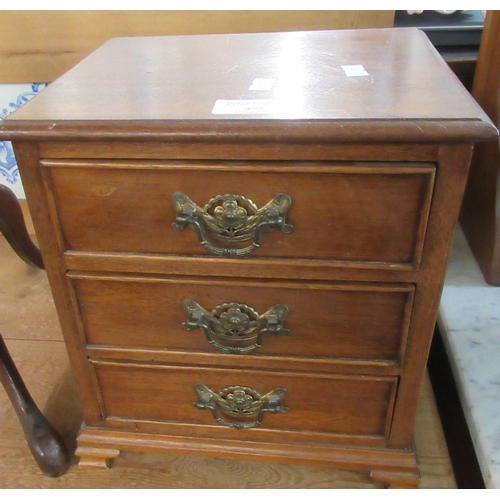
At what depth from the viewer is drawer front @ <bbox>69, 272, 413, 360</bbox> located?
603 mm

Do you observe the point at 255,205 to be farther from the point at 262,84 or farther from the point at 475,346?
the point at 475,346

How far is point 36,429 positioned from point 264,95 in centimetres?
63

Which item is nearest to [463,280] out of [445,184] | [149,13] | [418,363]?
[418,363]

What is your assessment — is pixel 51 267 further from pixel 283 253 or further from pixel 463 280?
pixel 463 280

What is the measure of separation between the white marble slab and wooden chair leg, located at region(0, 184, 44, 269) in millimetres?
767

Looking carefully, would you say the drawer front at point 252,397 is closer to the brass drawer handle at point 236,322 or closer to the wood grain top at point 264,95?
the brass drawer handle at point 236,322

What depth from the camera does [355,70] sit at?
0.64 meters

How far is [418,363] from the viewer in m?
0.64

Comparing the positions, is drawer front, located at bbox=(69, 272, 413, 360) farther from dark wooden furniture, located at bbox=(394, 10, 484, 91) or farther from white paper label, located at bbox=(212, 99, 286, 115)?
dark wooden furniture, located at bbox=(394, 10, 484, 91)

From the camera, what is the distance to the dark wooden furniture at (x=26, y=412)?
777 millimetres

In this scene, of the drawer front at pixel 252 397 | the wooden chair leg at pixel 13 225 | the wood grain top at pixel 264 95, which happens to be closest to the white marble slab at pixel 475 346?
the drawer front at pixel 252 397

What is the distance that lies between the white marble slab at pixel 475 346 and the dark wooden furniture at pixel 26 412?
2.12ft

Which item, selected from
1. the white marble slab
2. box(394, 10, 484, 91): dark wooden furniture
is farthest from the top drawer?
box(394, 10, 484, 91): dark wooden furniture

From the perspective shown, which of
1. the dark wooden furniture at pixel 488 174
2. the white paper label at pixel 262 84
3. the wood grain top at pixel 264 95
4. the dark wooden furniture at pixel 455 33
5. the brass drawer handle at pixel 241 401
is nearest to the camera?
the wood grain top at pixel 264 95
